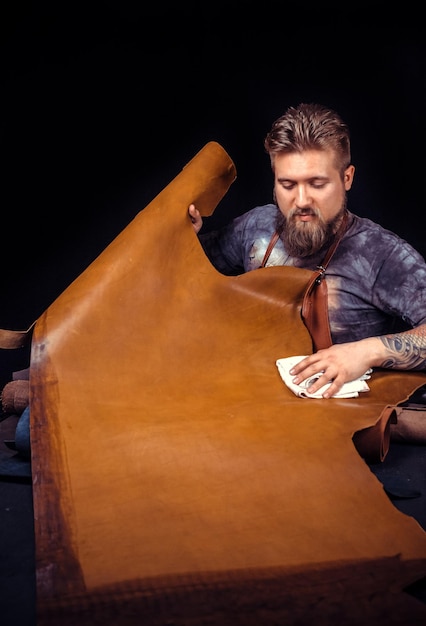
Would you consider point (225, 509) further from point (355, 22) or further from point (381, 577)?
point (355, 22)

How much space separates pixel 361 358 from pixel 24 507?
101 cm

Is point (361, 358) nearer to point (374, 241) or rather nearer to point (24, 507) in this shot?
point (374, 241)

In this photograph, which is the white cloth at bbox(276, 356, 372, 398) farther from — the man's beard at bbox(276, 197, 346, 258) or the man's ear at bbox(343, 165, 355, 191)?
the man's ear at bbox(343, 165, 355, 191)

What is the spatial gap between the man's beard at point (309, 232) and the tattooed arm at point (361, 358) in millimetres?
387

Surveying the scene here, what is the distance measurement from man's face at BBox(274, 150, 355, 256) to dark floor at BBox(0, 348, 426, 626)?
0.71 m

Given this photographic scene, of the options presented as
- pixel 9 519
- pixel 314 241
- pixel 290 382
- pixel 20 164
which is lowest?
pixel 9 519

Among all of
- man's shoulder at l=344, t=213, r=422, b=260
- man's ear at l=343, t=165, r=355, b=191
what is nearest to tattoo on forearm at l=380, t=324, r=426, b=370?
man's shoulder at l=344, t=213, r=422, b=260

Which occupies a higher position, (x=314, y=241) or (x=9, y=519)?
(x=314, y=241)

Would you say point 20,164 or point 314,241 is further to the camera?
point 20,164

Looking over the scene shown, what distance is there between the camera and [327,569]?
155 cm

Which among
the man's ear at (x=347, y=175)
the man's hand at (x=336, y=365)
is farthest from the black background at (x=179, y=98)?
the man's hand at (x=336, y=365)

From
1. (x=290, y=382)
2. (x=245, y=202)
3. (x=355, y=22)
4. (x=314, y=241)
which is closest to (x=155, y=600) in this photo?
(x=290, y=382)

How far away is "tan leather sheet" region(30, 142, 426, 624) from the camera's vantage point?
1.49 metres

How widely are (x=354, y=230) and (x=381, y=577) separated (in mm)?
1230
